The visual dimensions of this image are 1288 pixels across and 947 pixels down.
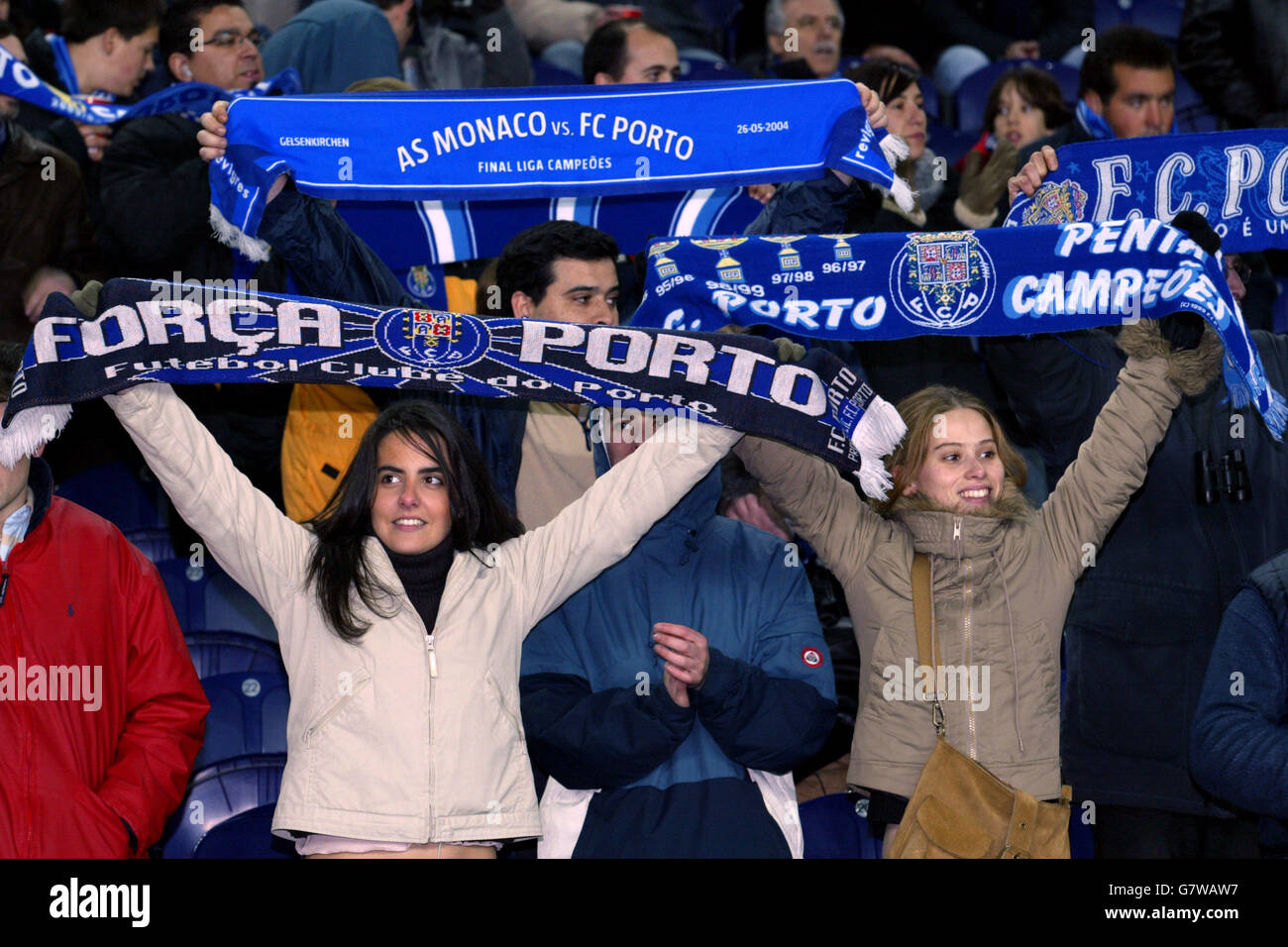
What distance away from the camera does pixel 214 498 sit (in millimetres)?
4277

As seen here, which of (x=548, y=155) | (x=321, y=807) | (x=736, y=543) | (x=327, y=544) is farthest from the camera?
(x=548, y=155)

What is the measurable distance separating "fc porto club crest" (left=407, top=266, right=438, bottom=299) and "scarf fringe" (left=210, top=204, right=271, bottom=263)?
973 mm

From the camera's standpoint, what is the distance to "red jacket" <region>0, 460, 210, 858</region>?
415 cm

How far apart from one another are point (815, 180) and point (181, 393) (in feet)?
7.58

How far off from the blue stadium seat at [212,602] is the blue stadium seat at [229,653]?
29cm

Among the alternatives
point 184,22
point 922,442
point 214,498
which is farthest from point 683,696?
point 184,22

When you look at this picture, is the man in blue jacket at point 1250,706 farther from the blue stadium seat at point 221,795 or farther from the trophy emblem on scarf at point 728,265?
the blue stadium seat at point 221,795

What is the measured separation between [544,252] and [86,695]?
1.91 m

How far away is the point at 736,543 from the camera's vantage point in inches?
186

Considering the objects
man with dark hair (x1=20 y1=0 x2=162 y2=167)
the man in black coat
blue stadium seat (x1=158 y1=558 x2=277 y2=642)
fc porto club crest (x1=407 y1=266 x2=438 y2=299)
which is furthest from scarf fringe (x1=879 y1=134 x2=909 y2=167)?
man with dark hair (x1=20 y1=0 x2=162 y2=167)

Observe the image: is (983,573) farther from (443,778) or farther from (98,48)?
(98,48)

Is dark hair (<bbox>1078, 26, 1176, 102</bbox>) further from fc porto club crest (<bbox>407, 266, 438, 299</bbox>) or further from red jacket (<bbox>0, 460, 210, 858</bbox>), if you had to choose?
red jacket (<bbox>0, 460, 210, 858</bbox>)

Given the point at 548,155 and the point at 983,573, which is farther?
the point at 548,155

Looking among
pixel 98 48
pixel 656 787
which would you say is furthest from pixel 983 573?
pixel 98 48
